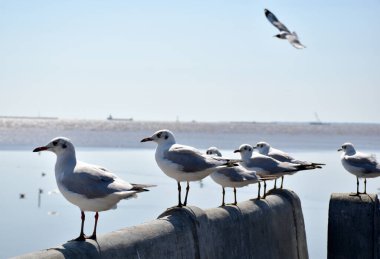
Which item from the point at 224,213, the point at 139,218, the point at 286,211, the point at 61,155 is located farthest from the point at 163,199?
the point at 61,155

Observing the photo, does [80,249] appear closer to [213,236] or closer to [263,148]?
[213,236]

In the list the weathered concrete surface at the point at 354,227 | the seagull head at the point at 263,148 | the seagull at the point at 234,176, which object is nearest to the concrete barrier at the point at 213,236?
the seagull at the point at 234,176

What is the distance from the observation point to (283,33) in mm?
15227

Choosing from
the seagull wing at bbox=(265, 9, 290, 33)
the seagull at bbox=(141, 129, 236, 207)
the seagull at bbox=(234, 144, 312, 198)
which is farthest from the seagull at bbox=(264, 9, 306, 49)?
the seagull at bbox=(141, 129, 236, 207)

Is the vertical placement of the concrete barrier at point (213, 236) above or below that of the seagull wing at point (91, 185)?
below

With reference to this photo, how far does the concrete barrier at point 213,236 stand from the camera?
6211 mm

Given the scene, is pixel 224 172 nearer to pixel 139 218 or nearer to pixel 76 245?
pixel 76 245

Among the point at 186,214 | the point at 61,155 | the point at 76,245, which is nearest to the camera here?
the point at 76,245

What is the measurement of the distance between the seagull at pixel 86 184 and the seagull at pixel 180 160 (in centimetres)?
166

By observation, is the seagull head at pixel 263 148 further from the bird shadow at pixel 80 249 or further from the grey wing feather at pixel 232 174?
the bird shadow at pixel 80 249

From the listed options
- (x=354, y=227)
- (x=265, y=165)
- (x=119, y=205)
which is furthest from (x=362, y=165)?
(x=119, y=205)

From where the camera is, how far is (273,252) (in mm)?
9641

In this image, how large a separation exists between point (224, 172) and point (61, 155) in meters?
3.59

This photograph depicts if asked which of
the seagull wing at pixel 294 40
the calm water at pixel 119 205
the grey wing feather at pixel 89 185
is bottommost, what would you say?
the calm water at pixel 119 205
